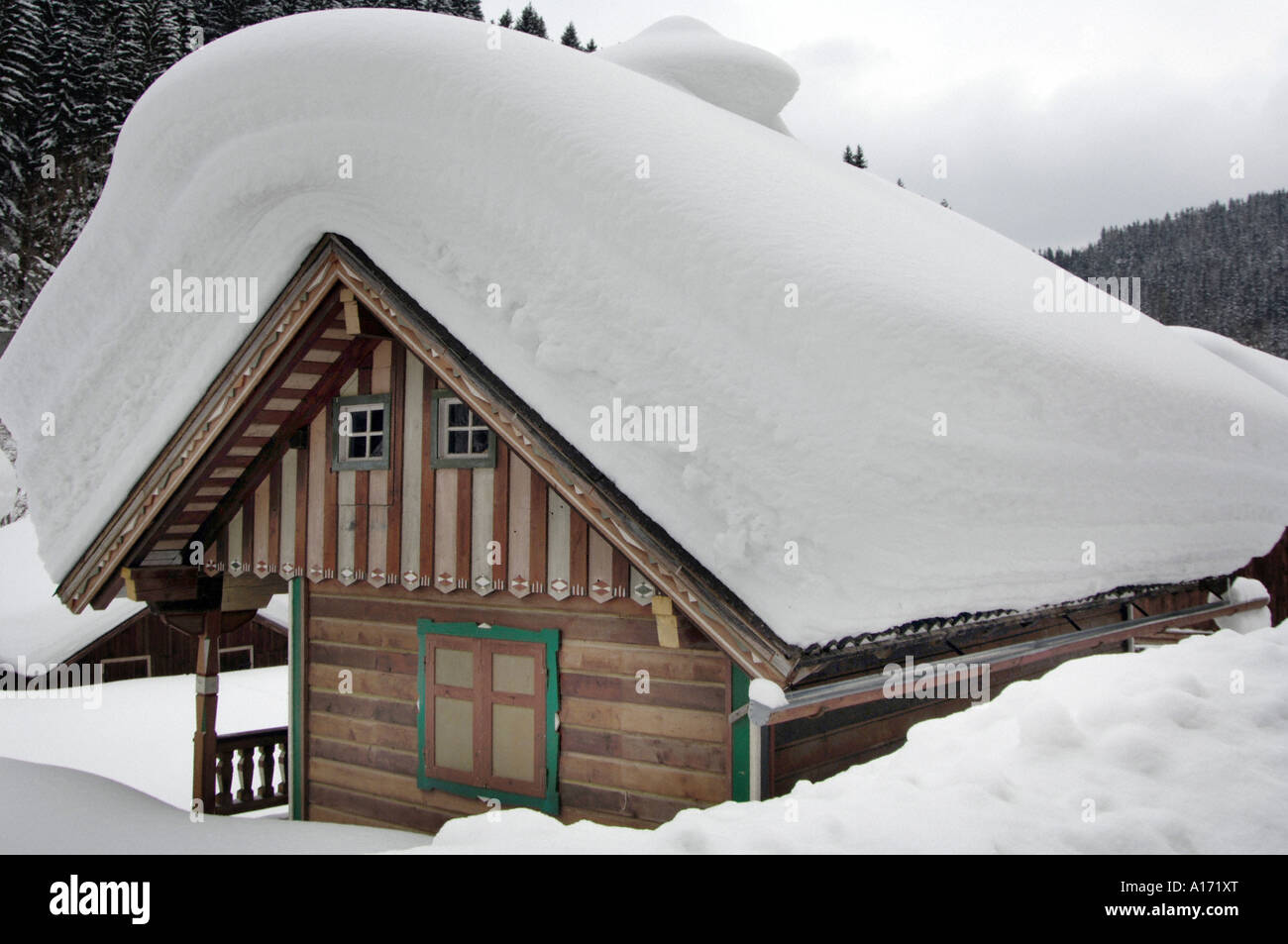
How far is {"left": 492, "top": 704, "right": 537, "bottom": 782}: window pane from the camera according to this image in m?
6.12

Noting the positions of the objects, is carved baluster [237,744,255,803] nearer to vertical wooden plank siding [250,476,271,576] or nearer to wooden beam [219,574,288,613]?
wooden beam [219,574,288,613]

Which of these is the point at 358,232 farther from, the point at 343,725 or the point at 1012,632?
the point at 1012,632

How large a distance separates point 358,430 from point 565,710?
9.16 feet

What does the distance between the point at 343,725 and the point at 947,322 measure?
5935 millimetres

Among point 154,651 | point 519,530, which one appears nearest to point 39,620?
point 154,651

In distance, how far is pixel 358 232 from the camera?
226 inches

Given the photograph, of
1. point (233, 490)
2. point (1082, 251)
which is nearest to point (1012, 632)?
point (233, 490)

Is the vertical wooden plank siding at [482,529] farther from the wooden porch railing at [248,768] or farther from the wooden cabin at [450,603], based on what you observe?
the wooden porch railing at [248,768]

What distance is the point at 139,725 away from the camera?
15.9 metres

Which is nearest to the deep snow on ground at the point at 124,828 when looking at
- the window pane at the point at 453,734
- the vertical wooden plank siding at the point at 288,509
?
the window pane at the point at 453,734

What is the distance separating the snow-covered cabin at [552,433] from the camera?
4.72 meters

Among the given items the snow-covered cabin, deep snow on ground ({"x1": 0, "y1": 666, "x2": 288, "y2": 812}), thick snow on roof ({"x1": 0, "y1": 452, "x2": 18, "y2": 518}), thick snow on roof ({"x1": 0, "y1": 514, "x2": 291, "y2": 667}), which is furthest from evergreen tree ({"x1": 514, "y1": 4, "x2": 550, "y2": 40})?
the snow-covered cabin

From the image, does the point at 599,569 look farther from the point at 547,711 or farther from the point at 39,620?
the point at 39,620

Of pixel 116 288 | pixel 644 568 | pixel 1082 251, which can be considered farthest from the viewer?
pixel 1082 251
